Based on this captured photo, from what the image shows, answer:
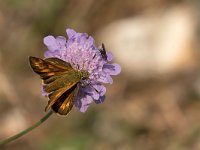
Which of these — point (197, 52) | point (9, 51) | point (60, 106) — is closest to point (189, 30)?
point (197, 52)

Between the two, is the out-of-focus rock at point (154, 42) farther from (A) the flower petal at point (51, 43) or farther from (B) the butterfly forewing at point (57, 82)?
(B) the butterfly forewing at point (57, 82)

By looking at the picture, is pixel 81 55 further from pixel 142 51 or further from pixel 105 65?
pixel 142 51

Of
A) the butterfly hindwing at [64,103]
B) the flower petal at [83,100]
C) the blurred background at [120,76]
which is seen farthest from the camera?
the blurred background at [120,76]

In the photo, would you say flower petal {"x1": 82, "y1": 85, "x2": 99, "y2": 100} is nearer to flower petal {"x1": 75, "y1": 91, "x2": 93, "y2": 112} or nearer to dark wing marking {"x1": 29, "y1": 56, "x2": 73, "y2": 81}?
flower petal {"x1": 75, "y1": 91, "x2": 93, "y2": 112}

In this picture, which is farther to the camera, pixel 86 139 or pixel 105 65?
pixel 86 139

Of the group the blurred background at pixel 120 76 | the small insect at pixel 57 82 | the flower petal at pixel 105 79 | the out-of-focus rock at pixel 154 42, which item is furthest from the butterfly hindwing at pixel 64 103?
the out-of-focus rock at pixel 154 42
